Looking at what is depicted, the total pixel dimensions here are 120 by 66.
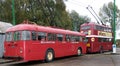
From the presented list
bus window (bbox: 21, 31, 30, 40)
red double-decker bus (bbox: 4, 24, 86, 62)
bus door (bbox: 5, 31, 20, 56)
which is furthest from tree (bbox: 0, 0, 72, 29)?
bus window (bbox: 21, 31, 30, 40)

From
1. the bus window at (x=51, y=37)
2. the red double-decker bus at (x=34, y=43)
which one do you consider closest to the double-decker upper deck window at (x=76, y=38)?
the red double-decker bus at (x=34, y=43)

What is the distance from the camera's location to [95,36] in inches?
1286

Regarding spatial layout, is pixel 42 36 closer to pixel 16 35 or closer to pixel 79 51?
pixel 16 35

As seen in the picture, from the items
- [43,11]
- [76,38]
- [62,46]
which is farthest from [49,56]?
[43,11]

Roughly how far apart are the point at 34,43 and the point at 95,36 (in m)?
14.2

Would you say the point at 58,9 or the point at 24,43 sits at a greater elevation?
the point at 58,9

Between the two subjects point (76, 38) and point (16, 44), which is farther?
point (76, 38)

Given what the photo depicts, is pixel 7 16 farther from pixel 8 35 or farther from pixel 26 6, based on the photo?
pixel 8 35

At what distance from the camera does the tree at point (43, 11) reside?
41188 millimetres

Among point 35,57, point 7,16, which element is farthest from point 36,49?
point 7,16

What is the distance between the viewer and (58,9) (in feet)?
145

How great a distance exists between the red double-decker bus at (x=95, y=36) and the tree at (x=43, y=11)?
9.76m

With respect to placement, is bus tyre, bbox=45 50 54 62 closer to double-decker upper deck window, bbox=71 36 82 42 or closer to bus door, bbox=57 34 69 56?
bus door, bbox=57 34 69 56

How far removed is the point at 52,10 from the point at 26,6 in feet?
14.5
